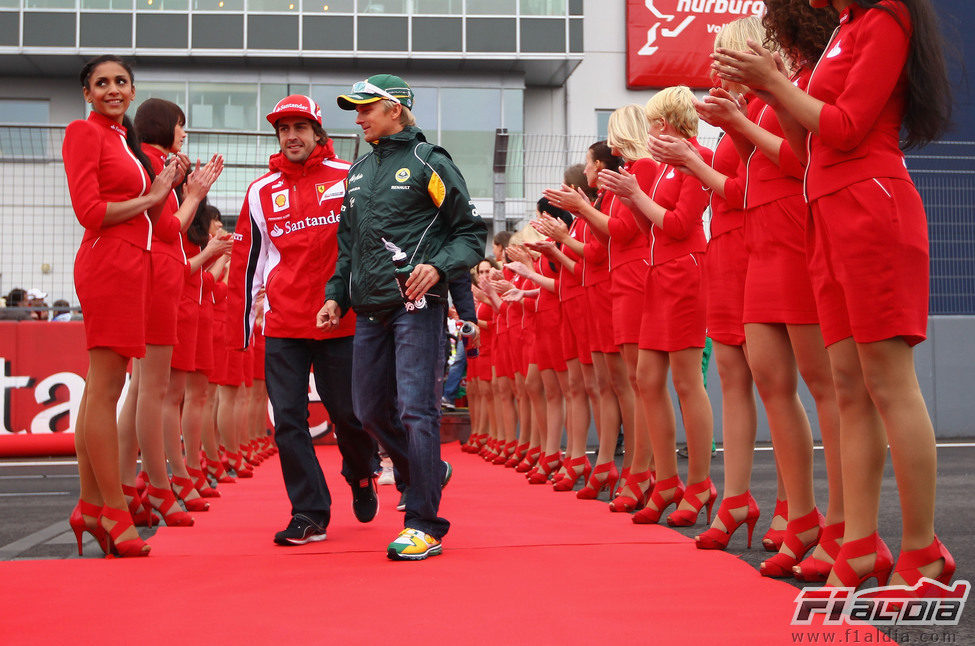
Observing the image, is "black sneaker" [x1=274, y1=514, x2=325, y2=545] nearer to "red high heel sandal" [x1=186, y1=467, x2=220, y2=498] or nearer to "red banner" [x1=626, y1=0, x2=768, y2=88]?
"red high heel sandal" [x1=186, y1=467, x2=220, y2=498]

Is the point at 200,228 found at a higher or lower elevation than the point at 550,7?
lower

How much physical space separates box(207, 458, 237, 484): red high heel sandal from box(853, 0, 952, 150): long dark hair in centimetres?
614

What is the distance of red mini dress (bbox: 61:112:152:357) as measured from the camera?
428cm

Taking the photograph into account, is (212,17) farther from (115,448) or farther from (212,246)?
(115,448)

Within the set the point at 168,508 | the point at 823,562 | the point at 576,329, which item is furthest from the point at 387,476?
the point at 823,562

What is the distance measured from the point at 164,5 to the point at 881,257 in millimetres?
24554

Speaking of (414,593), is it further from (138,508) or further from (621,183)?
(138,508)

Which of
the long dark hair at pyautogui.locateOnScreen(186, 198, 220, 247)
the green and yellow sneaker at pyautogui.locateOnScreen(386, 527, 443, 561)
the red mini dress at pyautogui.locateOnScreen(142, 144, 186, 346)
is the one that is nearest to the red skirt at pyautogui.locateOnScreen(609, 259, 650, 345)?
the green and yellow sneaker at pyautogui.locateOnScreen(386, 527, 443, 561)

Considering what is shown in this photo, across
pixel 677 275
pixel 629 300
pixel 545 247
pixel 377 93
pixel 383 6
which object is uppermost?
pixel 383 6

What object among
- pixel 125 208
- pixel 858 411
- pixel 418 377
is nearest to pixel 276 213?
pixel 125 208

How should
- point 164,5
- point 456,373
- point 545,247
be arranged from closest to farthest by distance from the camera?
1. point 545,247
2. point 456,373
3. point 164,5

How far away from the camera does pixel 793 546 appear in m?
3.59

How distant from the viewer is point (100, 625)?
9.60 feet

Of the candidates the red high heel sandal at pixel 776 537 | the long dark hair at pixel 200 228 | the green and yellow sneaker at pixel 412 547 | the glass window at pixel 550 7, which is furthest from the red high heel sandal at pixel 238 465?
the glass window at pixel 550 7
